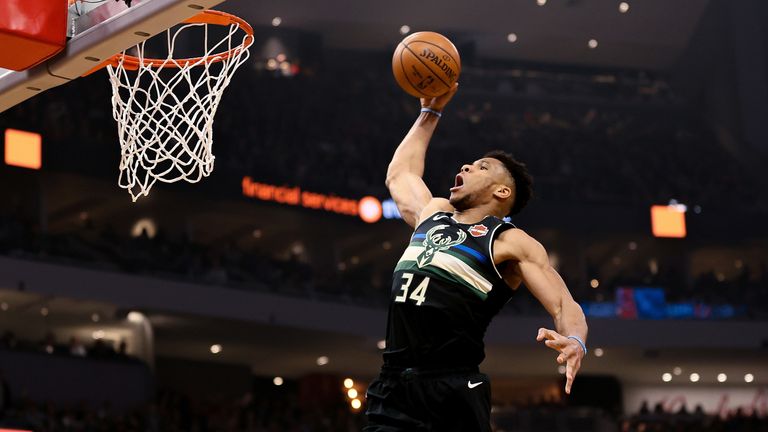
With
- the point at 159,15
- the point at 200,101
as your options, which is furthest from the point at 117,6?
the point at 200,101

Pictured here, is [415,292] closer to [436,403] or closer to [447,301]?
[447,301]

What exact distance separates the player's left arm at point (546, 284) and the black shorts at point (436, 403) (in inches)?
15.3

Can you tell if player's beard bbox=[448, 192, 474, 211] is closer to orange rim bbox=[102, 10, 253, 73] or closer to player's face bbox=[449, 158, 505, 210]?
player's face bbox=[449, 158, 505, 210]

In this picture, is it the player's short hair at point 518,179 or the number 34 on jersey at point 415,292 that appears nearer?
the number 34 on jersey at point 415,292

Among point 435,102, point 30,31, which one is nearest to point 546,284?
point 435,102

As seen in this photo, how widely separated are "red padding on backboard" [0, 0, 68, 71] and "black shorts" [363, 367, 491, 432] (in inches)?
91.4

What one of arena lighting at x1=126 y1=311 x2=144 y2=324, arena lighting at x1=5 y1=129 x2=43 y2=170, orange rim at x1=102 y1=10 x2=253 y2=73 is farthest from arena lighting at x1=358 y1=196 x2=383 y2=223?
orange rim at x1=102 y1=10 x2=253 y2=73

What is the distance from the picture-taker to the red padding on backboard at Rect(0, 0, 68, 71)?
17.6 feet

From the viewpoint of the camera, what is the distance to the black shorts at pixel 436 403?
484 centimetres

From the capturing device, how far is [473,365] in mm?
4930

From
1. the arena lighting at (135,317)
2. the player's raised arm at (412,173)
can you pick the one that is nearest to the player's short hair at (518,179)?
the player's raised arm at (412,173)

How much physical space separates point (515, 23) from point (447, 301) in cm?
2943

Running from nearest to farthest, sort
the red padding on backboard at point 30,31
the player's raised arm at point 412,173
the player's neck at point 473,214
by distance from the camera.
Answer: the player's neck at point 473,214, the red padding on backboard at point 30,31, the player's raised arm at point 412,173

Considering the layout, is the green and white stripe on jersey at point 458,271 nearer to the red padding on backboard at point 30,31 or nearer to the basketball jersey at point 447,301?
the basketball jersey at point 447,301
